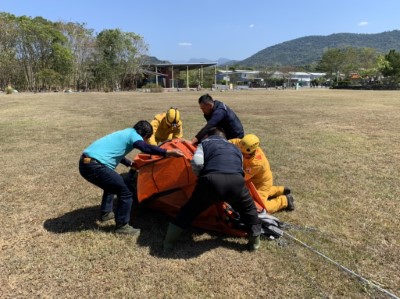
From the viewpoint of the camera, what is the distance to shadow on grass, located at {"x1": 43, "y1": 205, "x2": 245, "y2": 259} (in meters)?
3.82

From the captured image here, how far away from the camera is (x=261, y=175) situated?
4.74m

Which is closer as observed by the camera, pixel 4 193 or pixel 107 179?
pixel 107 179

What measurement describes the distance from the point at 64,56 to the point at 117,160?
175 feet

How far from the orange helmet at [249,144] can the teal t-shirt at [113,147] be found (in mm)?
1259

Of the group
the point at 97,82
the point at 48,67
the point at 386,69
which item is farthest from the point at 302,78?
the point at 48,67

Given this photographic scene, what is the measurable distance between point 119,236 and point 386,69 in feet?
240

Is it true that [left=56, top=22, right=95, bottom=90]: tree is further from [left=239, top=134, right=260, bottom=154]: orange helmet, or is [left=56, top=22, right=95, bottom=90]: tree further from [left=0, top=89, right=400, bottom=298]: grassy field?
[left=239, top=134, right=260, bottom=154]: orange helmet

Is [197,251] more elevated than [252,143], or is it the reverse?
[252,143]

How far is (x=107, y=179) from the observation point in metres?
3.90

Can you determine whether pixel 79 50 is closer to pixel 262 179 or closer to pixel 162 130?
pixel 162 130

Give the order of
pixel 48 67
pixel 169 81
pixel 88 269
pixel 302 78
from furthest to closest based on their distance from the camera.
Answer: pixel 302 78, pixel 169 81, pixel 48 67, pixel 88 269

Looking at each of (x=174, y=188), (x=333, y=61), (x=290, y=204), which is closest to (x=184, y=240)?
(x=174, y=188)

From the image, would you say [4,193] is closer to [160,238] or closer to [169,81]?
[160,238]

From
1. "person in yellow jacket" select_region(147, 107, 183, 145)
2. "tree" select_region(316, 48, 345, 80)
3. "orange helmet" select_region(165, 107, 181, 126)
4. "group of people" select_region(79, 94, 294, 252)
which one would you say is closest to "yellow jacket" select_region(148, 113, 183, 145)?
"person in yellow jacket" select_region(147, 107, 183, 145)
